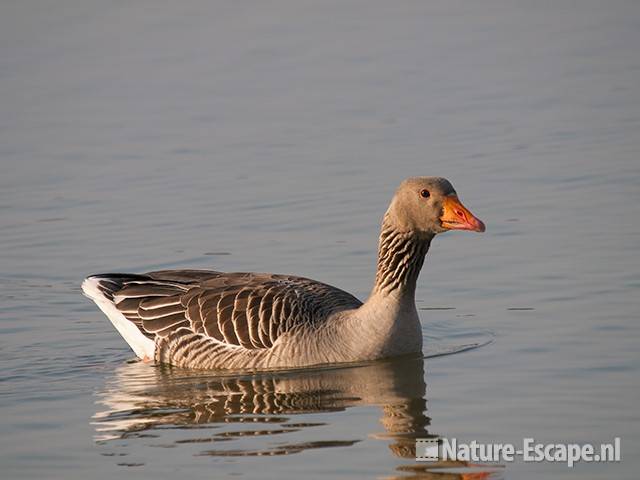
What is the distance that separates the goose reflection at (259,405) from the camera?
11.5 metres

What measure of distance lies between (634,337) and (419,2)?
20.5 m

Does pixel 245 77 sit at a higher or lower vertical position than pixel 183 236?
higher

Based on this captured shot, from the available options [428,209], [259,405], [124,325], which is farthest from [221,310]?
[428,209]

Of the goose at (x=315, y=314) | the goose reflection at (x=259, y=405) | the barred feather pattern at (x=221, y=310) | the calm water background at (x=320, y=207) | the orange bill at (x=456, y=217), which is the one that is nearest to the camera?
the goose reflection at (x=259, y=405)

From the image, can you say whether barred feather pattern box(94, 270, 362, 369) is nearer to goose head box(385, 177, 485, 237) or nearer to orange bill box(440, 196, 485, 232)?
goose head box(385, 177, 485, 237)

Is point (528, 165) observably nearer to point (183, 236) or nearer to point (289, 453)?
point (183, 236)

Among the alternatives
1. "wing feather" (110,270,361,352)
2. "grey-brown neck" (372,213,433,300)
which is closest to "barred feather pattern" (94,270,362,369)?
"wing feather" (110,270,361,352)

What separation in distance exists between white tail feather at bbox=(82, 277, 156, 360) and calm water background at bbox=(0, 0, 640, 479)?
29cm

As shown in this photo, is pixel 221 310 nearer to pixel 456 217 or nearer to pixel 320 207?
pixel 456 217

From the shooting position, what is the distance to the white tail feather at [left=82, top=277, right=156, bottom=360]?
1480cm

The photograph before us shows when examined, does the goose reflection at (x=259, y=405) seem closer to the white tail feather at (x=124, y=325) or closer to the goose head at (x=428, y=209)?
the white tail feather at (x=124, y=325)

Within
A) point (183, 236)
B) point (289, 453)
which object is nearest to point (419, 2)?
point (183, 236)

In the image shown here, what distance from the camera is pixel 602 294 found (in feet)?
49.7

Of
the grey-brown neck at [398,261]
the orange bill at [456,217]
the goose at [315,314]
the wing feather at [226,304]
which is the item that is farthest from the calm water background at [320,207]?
the orange bill at [456,217]
